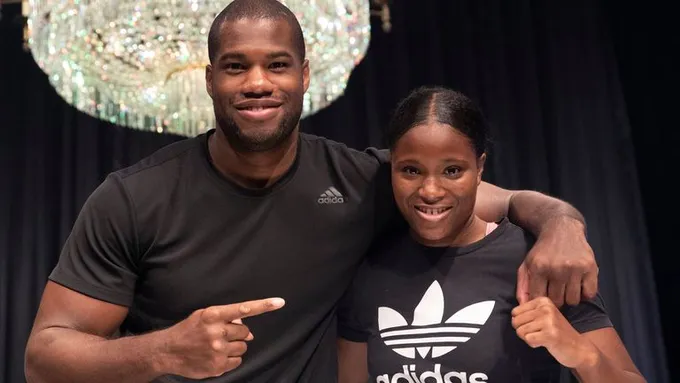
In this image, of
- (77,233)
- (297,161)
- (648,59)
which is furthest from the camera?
(648,59)

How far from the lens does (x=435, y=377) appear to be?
1.21 m

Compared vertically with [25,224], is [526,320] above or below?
below

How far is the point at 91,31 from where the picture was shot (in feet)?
7.03

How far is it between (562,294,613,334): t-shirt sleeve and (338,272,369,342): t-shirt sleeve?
0.32 m

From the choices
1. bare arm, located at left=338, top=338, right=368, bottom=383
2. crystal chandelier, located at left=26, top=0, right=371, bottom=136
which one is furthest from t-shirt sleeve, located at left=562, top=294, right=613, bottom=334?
crystal chandelier, located at left=26, top=0, right=371, bottom=136

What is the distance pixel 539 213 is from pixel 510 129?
214 cm

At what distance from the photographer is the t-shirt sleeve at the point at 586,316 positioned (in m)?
1.18

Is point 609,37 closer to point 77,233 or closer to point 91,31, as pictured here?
point 91,31

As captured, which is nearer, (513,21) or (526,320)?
(526,320)

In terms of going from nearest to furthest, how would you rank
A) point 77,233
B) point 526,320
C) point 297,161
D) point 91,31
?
point 526,320
point 77,233
point 297,161
point 91,31

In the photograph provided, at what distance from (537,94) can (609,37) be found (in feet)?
1.26

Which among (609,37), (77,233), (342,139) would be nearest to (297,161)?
(77,233)

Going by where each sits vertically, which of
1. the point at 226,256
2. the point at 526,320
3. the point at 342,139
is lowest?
the point at 526,320

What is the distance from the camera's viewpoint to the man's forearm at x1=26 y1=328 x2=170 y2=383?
3.52 ft
